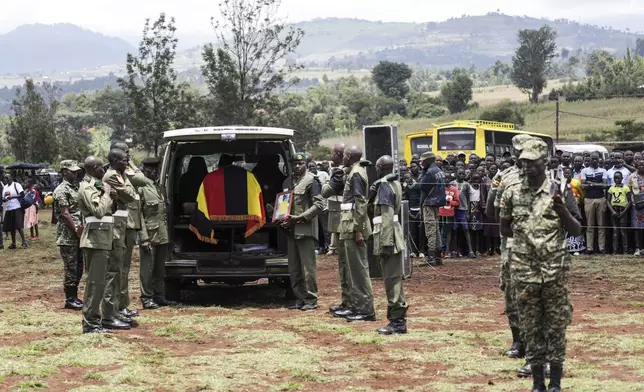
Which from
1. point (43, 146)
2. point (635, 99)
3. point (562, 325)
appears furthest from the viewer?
point (635, 99)

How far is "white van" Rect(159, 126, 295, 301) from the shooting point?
45.9ft

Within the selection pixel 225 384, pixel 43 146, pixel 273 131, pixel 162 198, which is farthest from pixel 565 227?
pixel 43 146

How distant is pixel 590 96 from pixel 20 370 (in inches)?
3287

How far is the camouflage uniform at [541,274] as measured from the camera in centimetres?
841

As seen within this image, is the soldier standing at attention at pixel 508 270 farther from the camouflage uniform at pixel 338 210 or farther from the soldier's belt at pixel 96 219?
the soldier's belt at pixel 96 219

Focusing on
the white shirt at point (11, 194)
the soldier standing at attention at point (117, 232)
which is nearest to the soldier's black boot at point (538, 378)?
the soldier standing at attention at point (117, 232)

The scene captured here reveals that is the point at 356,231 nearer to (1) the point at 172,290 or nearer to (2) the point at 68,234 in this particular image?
(1) the point at 172,290

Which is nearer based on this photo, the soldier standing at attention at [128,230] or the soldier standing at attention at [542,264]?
the soldier standing at attention at [542,264]

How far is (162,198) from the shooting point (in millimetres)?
14016

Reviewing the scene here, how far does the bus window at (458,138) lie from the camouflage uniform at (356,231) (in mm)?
24568

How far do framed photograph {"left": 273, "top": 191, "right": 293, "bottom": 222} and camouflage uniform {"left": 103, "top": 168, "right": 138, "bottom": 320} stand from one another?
6.83 feet

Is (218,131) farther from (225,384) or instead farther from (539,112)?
(539,112)

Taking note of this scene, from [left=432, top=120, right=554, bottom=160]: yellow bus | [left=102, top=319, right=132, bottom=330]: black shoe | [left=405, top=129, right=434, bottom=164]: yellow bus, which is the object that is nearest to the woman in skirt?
[left=102, top=319, right=132, bottom=330]: black shoe

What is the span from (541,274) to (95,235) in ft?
17.3
